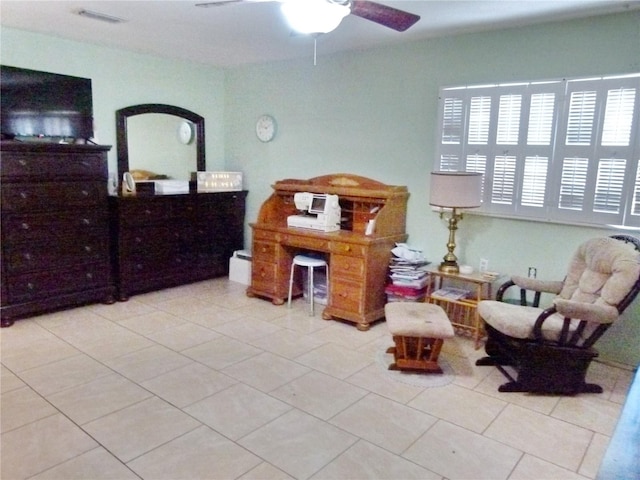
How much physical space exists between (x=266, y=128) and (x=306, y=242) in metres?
1.66

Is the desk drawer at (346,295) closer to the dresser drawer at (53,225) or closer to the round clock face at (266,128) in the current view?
the round clock face at (266,128)

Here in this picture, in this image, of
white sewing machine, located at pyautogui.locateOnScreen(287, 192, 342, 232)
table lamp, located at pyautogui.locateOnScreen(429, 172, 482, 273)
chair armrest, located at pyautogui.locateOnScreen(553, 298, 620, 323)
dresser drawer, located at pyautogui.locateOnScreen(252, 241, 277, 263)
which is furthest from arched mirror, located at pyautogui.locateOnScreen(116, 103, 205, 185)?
chair armrest, located at pyautogui.locateOnScreen(553, 298, 620, 323)

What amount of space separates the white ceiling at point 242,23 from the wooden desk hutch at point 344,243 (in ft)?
4.15

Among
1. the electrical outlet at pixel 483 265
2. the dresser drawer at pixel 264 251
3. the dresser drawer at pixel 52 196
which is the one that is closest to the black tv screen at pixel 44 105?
the dresser drawer at pixel 52 196

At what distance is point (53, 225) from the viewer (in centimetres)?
388

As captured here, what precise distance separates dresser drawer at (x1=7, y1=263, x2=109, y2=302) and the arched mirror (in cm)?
107

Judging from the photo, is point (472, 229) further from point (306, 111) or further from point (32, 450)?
point (32, 450)

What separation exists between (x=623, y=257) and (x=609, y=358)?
0.94m

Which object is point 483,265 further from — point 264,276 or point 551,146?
point 264,276

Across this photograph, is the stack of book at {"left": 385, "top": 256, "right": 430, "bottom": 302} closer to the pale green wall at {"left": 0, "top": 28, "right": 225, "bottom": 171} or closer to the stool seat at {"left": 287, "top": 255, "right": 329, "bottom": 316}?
the stool seat at {"left": 287, "top": 255, "right": 329, "bottom": 316}

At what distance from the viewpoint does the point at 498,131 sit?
11.9 feet

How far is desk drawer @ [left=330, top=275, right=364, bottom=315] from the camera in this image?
386cm

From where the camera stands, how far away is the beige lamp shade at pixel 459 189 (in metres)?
A: 3.44

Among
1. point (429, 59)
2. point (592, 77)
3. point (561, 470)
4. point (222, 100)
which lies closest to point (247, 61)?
point (222, 100)
